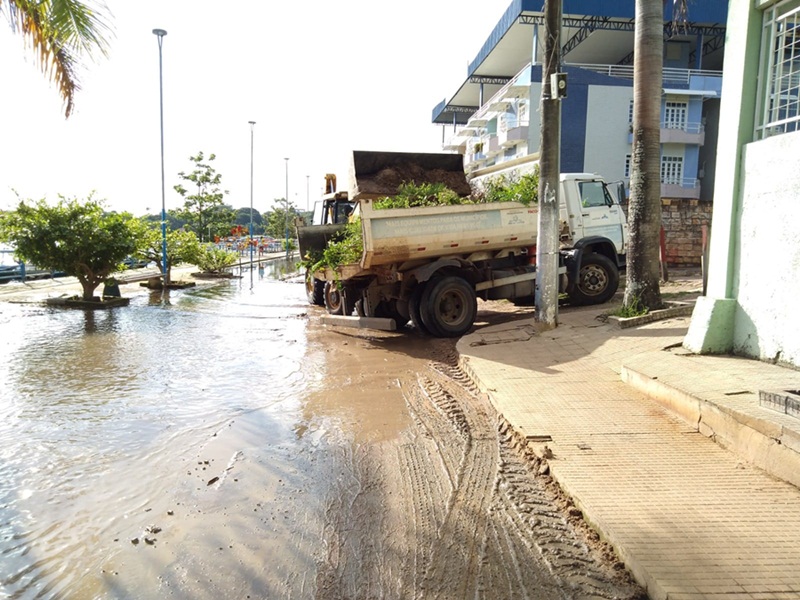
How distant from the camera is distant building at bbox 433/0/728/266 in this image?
99.1 feet

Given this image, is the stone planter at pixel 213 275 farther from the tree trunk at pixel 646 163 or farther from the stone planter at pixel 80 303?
the tree trunk at pixel 646 163

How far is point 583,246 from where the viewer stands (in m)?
11.0

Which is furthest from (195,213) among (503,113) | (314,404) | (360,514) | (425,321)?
(360,514)

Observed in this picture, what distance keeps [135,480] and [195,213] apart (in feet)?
116

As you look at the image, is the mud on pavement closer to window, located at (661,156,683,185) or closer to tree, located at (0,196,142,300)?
tree, located at (0,196,142,300)

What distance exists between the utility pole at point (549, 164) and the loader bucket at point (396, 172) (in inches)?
133

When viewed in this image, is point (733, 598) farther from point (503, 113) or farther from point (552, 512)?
point (503, 113)

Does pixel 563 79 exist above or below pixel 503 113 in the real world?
below

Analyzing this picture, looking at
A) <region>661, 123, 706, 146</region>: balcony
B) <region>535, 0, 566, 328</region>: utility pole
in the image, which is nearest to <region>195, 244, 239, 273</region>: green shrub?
<region>535, 0, 566, 328</region>: utility pole

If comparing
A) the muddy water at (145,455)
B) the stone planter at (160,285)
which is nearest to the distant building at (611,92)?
the stone planter at (160,285)

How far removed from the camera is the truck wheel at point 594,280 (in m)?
11.2

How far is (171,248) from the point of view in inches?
857

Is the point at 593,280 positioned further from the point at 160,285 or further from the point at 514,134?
the point at 514,134

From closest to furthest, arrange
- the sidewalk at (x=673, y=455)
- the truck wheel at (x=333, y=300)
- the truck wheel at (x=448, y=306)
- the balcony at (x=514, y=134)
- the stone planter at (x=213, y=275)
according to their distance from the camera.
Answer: the sidewalk at (x=673, y=455) → the truck wheel at (x=448, y=306) → the truck wheel at (x=333, y=300) → the stone planter at (x=213, y=275) → the balcony at (x=514, y=134)
